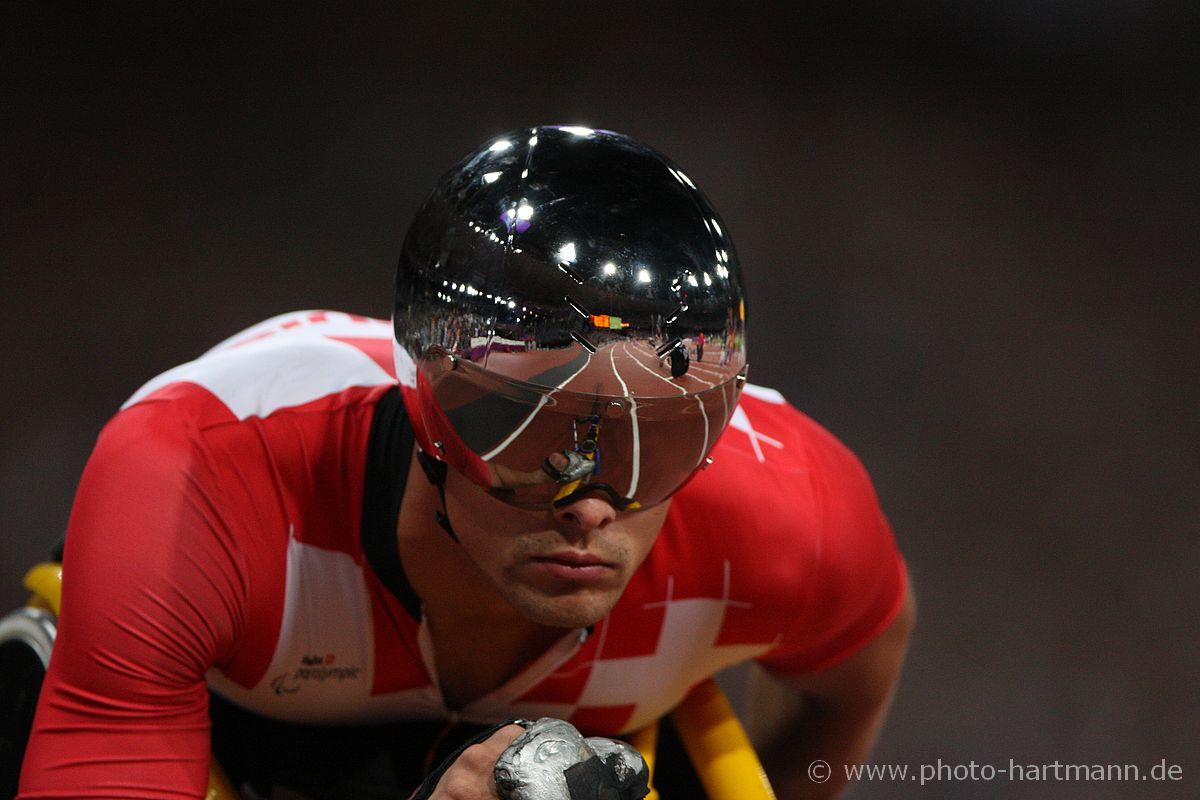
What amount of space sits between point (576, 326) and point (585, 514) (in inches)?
6.6

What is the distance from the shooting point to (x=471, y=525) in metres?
1.29

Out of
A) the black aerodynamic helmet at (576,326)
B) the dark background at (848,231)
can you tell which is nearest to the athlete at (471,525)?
the black aerodynamic helmet at (576,326)

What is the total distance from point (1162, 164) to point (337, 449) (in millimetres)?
2998

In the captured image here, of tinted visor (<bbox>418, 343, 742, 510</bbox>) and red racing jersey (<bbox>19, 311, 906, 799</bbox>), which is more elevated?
tinted visor (<bbox>418, 343, 742, 510</bbox>)

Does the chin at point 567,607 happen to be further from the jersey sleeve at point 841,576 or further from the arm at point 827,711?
the arm at point 827,711

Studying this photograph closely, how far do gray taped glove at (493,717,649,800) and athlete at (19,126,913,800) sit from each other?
42 millimetres

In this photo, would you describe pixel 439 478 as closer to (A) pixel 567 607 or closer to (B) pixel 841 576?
(A) pixel 567 607

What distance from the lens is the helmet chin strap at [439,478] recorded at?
52.5 inches

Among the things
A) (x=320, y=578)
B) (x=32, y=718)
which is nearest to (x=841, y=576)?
(x=320, y=578)

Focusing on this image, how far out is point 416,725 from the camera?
1583mm

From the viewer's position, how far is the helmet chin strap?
4.37 feet

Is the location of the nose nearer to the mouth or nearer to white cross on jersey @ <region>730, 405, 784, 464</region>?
the mouth

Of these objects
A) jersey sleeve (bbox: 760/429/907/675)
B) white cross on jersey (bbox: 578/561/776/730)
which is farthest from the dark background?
white cross on jersey (bbox: 578/561/776/730)

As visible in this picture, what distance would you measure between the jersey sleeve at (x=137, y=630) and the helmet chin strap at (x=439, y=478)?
0.20m
